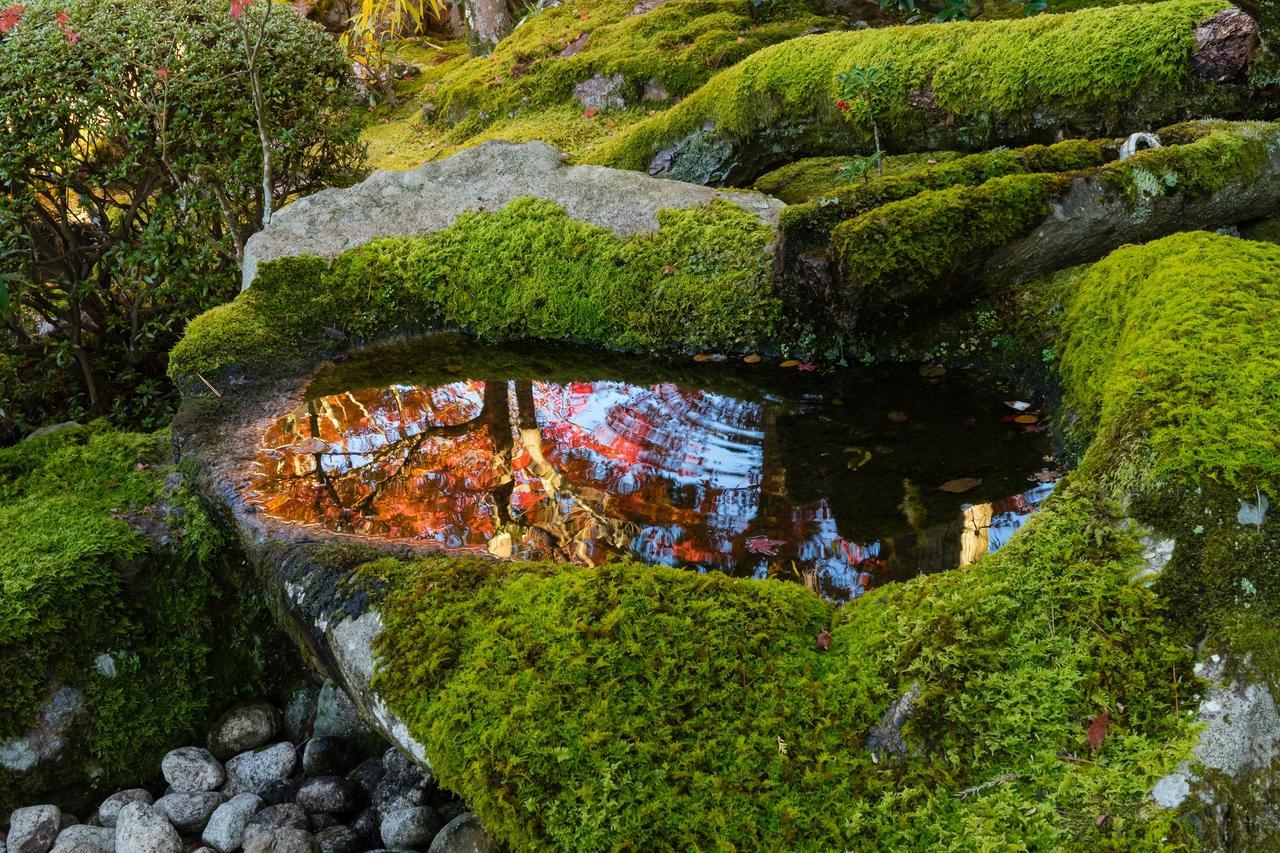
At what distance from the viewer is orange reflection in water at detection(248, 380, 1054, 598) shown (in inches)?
118

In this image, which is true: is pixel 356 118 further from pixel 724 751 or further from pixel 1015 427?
pixel 724 751

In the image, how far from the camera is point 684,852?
175 cm

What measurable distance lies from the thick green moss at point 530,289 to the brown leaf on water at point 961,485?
4.85ft

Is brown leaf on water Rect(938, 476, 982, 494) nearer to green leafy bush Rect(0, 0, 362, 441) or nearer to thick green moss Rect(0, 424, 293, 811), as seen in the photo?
thick green moss Rect(0, 424, 293, 811)

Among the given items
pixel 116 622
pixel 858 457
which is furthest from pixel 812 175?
pixel 116 622

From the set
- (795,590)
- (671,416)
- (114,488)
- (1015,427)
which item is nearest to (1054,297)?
(1015,427)

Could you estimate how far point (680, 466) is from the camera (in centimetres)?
348

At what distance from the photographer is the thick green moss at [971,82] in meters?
4.76

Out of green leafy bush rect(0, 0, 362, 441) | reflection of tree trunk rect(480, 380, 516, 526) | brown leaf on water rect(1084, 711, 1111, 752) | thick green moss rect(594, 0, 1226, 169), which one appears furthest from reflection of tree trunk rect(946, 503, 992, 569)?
green leafy bush rect(0, 0, 362, 441)

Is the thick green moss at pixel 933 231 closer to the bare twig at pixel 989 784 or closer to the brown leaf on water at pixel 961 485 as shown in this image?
the brown leaf on water at pixel 961 485

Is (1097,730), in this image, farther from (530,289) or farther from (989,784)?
(530,289)

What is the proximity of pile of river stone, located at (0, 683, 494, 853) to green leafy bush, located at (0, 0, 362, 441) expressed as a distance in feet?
9.37

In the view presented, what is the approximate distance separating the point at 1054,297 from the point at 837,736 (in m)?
2.86

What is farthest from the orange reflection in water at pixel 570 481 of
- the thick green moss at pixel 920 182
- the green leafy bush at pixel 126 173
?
the green leafy bush at pixel 126 173
